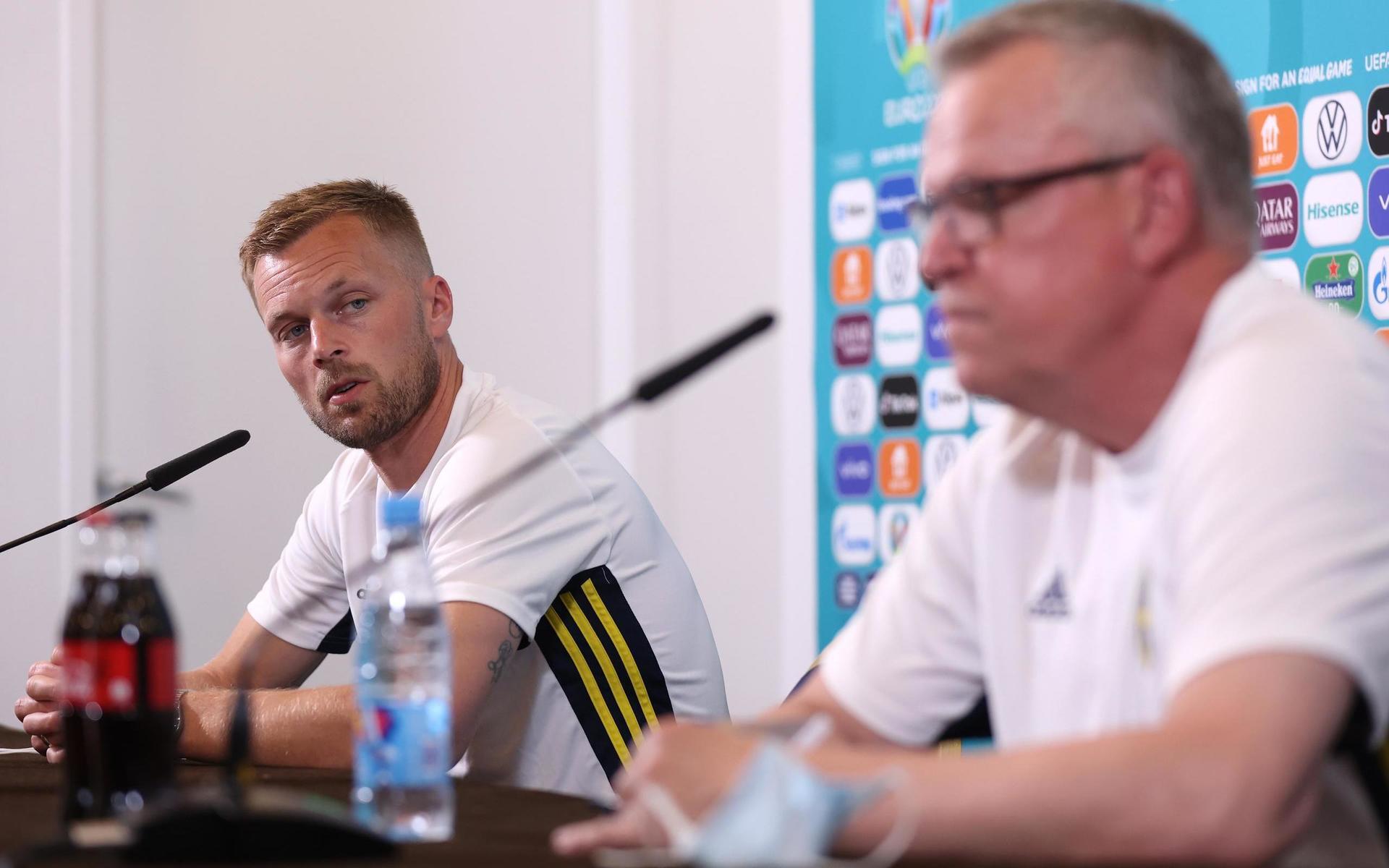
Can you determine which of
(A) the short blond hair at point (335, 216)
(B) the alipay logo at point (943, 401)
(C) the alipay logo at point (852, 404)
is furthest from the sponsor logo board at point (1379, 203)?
(A) the short blond hair at point (335, 216)

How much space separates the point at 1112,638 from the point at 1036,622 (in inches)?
3.3

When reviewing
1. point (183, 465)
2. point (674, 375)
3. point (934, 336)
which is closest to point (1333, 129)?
point (934, 336)

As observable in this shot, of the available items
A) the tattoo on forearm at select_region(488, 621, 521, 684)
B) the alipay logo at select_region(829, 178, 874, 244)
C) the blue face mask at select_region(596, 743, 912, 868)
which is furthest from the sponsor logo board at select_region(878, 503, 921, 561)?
the blue face mask at select_region(596, 743, 912, 868)

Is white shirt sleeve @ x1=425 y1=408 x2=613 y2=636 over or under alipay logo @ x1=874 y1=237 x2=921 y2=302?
under

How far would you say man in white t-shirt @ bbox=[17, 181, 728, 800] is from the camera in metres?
1.97

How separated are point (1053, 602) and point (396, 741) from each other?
507 mm

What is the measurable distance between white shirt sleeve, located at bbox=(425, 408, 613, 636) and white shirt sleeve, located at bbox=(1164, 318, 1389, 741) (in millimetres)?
1040

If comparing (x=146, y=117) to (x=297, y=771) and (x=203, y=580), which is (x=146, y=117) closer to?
(x=203, y=580)

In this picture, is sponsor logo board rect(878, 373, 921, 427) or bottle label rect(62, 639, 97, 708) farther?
sponsor logo board rect(878, 373, 921, 427)

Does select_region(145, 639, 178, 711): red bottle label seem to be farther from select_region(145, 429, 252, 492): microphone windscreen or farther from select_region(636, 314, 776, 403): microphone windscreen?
select_region(145, 429, 252, 492): microphone windscreen

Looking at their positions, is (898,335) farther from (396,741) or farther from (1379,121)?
(396,741)

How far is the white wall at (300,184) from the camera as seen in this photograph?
12.1 feet

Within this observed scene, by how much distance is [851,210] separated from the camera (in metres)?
3.09

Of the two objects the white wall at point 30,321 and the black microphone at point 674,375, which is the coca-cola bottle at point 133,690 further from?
the white wall at point 30,321
